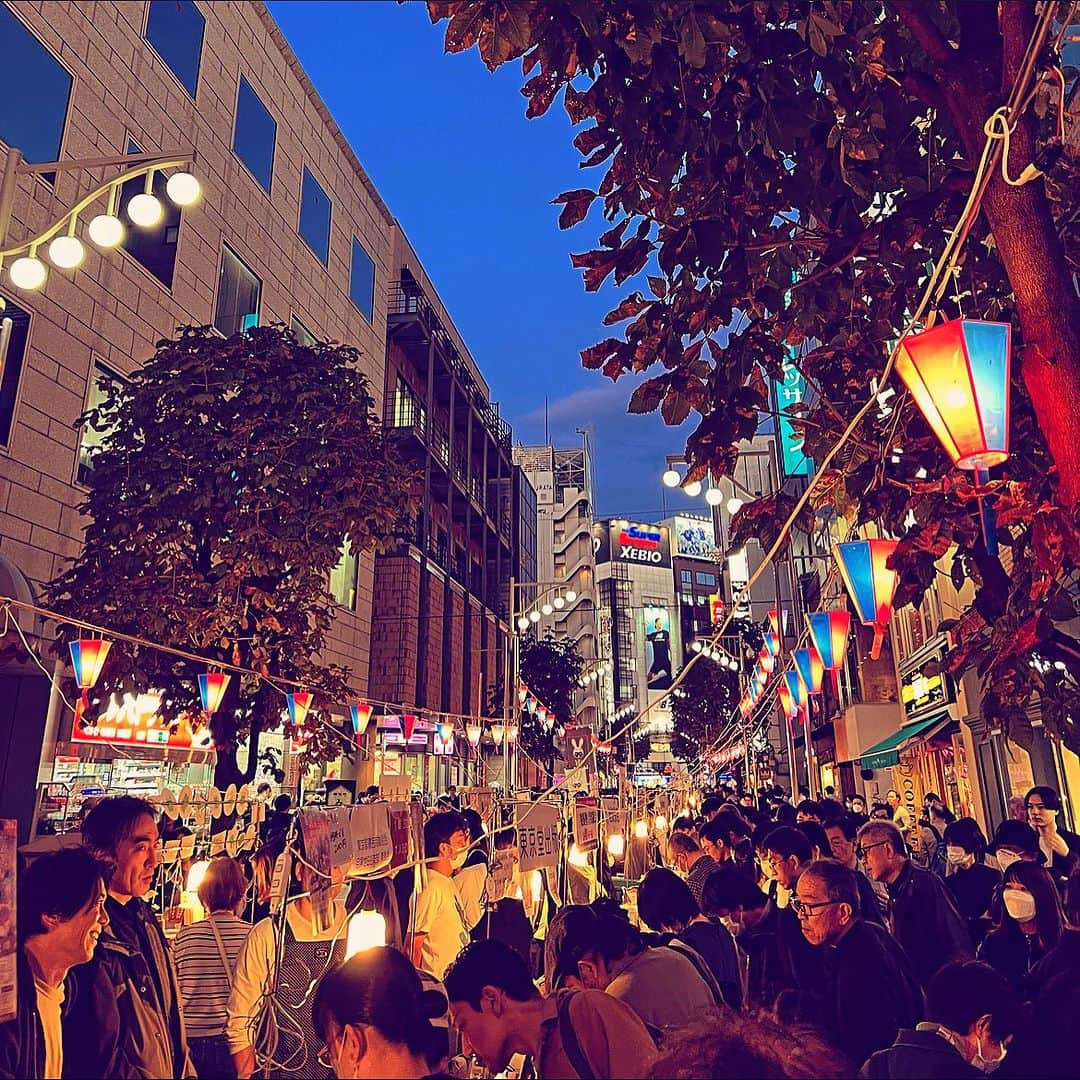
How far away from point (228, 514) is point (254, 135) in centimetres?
1344

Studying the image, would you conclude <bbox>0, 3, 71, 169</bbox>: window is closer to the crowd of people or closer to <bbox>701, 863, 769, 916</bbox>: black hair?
the crowd of people

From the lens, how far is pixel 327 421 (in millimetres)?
12938

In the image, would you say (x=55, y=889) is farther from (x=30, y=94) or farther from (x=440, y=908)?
(x=30, y=94)

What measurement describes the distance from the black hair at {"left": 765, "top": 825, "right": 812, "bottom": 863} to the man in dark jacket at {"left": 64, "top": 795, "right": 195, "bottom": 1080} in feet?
14.1

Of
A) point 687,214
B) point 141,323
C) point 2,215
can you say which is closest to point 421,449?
point 141,323

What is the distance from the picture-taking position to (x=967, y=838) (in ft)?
25.7

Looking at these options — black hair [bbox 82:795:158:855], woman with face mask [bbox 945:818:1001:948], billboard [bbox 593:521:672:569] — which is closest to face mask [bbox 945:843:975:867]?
woman with face mask [bbox 945:818:1001:948]

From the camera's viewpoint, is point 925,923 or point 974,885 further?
point 974,885

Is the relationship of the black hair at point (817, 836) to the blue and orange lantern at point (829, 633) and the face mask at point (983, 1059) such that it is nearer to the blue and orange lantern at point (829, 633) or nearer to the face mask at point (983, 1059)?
the blue and orange lantern at point (829, 633)

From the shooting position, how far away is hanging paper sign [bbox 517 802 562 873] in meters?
6.47

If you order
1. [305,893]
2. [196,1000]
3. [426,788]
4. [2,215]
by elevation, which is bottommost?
[196,1000]

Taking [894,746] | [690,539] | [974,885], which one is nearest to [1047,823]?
[974,885]

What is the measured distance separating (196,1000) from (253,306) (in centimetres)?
1858

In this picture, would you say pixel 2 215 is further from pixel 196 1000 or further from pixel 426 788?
pixel 426 788
